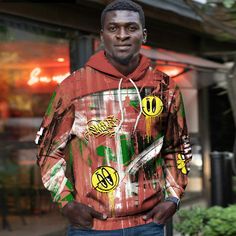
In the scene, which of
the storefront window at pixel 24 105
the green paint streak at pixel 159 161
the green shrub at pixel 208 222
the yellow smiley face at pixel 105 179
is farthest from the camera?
the storefront window at pixel 24 105

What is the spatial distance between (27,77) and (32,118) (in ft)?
1.63

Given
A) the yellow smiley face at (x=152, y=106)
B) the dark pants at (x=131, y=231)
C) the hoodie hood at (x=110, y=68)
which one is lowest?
the dark pants at (x=131, y=231)

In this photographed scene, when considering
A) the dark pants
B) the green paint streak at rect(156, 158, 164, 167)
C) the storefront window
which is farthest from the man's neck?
the storefront window

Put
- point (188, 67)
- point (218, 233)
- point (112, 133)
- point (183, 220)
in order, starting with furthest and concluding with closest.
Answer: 1. point (188, 67)
2. point (183, 220)
3. point (218, 233)
4. point (112, 133)

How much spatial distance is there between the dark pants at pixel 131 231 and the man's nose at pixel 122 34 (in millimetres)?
743

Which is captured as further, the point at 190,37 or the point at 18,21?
the point at 190,37

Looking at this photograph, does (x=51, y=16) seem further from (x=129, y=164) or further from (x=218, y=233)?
(x=129, y=164)

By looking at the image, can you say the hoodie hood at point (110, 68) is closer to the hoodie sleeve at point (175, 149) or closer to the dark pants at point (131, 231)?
the hoodie sleeve at point (175, 149)

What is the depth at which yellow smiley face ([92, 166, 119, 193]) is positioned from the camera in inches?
90.4

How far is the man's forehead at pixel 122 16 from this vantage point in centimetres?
232

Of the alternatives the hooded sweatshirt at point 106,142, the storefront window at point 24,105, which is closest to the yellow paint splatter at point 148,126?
the hooded sweatshirt at point 106,142

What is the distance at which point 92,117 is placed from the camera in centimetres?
232

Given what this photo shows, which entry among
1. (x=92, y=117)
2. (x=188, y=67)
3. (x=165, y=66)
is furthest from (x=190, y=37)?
(x=92, y=117)

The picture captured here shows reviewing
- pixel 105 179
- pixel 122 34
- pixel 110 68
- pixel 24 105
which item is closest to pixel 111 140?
pixel 105 179
